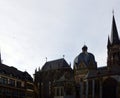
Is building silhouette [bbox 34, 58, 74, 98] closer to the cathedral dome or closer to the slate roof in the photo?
the cathedral dome

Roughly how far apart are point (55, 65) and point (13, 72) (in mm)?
22563

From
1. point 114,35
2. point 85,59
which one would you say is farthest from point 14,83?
point 114,35

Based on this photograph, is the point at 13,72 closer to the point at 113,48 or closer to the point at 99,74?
the point at 99,74

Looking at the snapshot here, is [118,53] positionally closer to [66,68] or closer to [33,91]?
[66,68]

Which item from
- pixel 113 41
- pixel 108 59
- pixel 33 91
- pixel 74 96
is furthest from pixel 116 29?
pixel 33 91

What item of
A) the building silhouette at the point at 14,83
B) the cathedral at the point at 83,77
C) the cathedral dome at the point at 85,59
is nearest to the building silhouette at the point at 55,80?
the cathedral at the point at 83,77

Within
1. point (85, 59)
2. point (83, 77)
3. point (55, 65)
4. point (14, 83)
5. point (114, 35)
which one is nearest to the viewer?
point (83, 77)

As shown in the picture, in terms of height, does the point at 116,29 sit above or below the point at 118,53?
A: above

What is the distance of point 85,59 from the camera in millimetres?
90938

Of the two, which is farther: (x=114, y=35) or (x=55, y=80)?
(x=55, y=80)

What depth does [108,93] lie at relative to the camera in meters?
76.3

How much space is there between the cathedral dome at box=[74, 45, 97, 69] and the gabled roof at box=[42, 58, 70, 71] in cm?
1296

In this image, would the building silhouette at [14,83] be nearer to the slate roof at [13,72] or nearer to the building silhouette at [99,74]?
the slate roof at [13,72]

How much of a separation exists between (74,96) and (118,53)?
21756 mm
